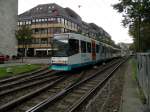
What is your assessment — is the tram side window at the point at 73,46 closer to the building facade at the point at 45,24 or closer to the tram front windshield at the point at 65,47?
the tram front windshield at the point at 65,47

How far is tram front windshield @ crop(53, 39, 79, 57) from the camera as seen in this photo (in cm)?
1515

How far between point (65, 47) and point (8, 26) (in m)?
32.5

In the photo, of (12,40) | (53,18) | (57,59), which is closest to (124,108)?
(57,59)

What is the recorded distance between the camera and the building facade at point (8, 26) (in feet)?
137

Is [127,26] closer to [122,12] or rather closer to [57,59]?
[122,12]

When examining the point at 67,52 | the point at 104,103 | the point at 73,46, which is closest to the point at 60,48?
the point at 67,52

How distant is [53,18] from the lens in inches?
2485

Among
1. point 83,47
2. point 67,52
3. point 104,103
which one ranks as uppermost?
point 83,47

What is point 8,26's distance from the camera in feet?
144

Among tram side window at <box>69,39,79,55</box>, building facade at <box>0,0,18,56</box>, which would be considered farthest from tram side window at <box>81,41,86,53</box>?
building facade at <box>0,0,18,56</box>

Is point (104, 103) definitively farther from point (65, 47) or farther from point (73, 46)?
point (73, 46)

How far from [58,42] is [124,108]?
983cm

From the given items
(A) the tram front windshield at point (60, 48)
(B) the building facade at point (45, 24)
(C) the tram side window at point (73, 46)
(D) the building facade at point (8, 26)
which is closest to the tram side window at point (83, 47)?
(C) the tram side window at point (73, 46)

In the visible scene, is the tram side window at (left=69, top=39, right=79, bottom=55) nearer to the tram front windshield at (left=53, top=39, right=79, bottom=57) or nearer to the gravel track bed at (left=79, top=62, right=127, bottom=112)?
the tram front windshield at (left=53, top=39, right=79, bottom=57)
